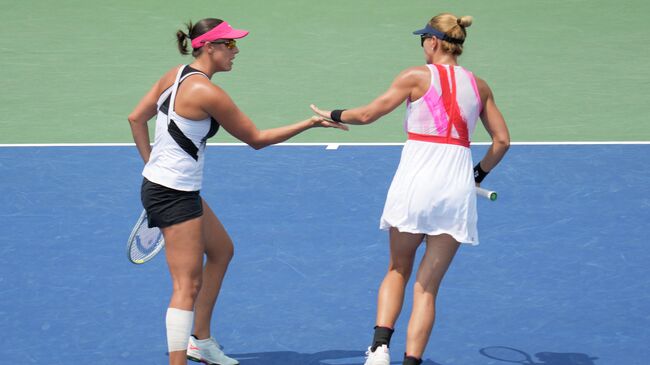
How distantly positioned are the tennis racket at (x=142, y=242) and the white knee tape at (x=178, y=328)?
22.8 inches

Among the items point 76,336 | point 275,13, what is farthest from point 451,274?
point 275,13

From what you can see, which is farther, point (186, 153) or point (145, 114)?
point (145, 114)

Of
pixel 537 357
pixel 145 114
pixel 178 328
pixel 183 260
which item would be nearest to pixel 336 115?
pixel 145 114

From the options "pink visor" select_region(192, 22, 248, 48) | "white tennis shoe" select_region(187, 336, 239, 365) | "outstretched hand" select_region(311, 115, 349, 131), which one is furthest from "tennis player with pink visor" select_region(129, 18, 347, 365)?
"white tennis shoe" select_region(187, 336, 239, 365)

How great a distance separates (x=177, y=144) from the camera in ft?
20.3

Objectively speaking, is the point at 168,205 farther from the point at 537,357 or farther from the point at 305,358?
the point at 537,357

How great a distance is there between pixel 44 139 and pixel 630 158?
5.84m

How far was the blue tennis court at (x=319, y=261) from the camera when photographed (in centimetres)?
718

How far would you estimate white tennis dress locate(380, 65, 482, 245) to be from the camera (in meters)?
6.21

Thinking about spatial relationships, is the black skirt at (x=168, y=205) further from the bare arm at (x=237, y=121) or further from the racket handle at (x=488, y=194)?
the racket handle at (x=488, y=194)

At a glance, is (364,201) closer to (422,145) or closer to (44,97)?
(422,145)

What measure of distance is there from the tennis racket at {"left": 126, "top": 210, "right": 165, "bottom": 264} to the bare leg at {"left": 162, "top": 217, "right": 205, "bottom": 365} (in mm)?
376

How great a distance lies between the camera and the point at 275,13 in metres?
16.7

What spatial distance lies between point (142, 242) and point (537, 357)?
2.52m
